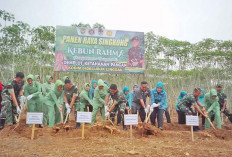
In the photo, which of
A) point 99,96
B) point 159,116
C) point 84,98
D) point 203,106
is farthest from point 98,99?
point 203,106

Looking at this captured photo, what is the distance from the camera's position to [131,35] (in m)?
8.29

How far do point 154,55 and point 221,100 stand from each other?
5927mm

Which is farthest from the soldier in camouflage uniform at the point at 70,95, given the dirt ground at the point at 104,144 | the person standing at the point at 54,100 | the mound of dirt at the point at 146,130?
the mound of dirt at the point at 146,130

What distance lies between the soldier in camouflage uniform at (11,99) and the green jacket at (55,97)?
684 mm

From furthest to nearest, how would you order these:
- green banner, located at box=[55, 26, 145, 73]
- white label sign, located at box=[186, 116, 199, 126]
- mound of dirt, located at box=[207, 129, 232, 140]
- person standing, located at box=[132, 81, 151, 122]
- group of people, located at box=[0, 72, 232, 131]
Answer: green banner, located at box=[55, 26, 145, 73] → person standing, located at box=[132, 81, 151, 122] → group of people, located at box=[0, 72, 232, 131] → mound of dirt, located at box=[207, 129, 232, 140] → white label sign, located at box=[186, 116, 199, 126]

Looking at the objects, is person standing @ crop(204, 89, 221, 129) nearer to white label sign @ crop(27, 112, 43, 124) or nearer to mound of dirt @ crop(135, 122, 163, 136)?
mound of dirt @ crop(135, 122, 163, 136)

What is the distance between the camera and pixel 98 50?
8.01 meters

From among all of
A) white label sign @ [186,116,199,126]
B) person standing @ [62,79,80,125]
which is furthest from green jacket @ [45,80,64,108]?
white label sign @ [186,116,199,126]

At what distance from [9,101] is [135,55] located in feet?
16.0

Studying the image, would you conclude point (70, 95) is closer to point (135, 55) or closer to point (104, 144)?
point (104, 144)

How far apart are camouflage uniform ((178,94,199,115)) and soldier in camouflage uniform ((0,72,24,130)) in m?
4.51

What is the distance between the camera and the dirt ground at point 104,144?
3207 millimetres

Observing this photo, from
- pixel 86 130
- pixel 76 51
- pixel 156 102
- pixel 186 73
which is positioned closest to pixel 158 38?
pixel 186 73

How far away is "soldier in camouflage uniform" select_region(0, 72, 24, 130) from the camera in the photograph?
4926 millimetres
